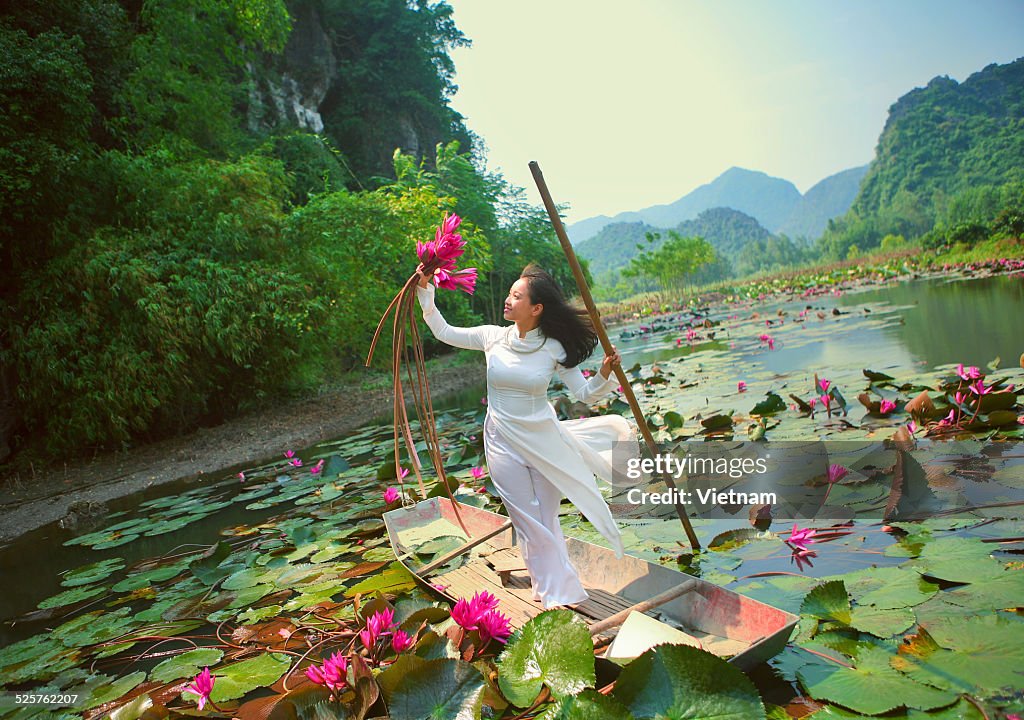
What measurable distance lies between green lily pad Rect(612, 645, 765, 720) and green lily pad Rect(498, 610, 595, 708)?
Result: 18cm

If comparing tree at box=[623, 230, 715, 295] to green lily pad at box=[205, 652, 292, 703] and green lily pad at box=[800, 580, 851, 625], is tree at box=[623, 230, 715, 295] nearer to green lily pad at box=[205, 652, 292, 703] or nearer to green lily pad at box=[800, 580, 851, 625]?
green lily pad at box=[800, 580, 851, 625]

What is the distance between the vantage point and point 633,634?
205cm

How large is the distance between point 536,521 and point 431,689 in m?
0.93

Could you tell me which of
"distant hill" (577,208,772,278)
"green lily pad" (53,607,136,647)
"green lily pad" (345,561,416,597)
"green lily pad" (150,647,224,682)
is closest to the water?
"green lily pad" (53,607,136,647)

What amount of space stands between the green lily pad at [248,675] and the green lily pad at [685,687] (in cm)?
152

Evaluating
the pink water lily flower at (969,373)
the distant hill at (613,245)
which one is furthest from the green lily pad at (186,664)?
the distant hill at (613,245)

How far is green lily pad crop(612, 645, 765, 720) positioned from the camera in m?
1.59

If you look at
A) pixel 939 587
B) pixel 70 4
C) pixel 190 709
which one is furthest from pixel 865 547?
pixel 70 4

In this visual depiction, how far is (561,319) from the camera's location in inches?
110

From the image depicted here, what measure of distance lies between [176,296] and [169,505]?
374 centimetres

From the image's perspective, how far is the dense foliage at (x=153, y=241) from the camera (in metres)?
8.27

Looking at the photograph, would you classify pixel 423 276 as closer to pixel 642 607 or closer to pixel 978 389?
pixel 642 607

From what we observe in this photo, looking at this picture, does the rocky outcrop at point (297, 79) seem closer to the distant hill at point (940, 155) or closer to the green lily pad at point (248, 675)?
the green lily pad at point (248, 675)

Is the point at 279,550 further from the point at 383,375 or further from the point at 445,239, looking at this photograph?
the point at 383,375
